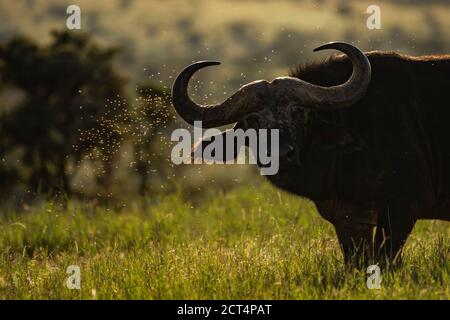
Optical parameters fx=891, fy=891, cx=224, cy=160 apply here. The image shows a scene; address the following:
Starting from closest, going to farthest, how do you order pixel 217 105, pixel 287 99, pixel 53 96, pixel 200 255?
pixel 287 99
pixel 217 105
pixel 200 255
pixel 53 96

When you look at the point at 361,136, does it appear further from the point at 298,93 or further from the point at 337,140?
the point at 298,93

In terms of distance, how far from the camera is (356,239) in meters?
6.76

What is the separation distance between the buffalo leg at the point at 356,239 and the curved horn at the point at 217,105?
1211 millimetres

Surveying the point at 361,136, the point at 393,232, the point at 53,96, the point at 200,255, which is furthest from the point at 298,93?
the point at 53,96

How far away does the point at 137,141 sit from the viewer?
36.3 feet

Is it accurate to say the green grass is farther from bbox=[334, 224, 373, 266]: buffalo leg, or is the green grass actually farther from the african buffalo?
the african buffalo

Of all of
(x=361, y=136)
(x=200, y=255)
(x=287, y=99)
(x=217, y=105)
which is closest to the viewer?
(x=287, y=99)

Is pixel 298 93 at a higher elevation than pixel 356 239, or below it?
higher

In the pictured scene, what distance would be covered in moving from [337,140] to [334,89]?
376 millimetres

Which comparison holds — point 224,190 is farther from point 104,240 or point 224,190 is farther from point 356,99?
point 356,99

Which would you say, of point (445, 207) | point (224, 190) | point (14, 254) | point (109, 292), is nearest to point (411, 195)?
point (445, 207)

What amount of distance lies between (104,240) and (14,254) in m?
1.19

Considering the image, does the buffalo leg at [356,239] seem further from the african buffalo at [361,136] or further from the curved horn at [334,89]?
the curved horn at [334,89]

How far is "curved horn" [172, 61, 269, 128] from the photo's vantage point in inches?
250
